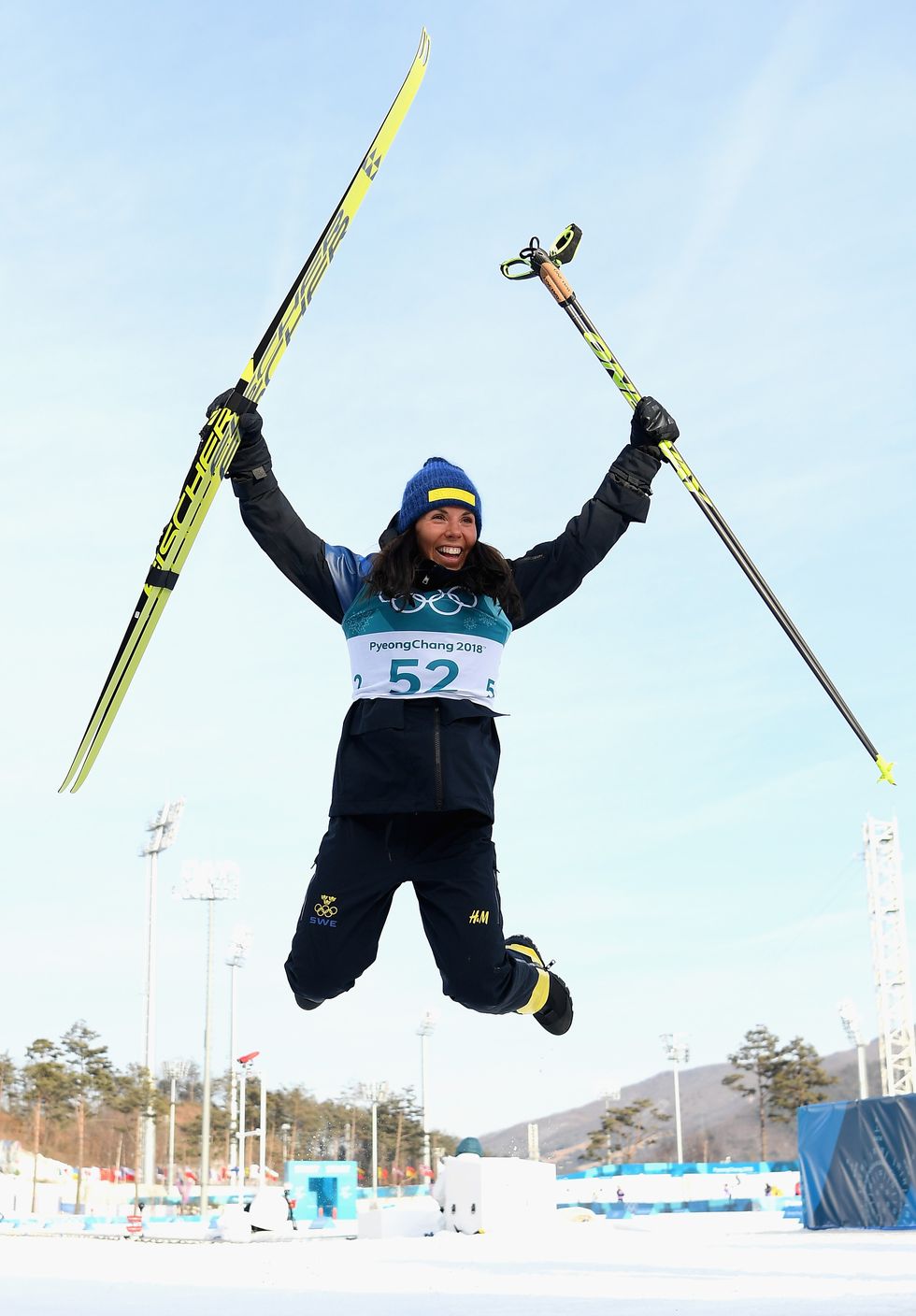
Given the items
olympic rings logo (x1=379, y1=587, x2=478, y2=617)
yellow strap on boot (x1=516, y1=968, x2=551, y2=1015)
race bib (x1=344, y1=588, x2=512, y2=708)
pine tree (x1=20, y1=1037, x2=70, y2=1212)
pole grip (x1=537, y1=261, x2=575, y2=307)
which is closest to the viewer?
race bib (x1=344, y1=588, x2=512, y2=708)

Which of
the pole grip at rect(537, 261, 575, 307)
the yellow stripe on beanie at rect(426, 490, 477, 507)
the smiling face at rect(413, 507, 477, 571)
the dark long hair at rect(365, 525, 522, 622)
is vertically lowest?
→ the dark long hair at rect(365, 525, 522, 622)

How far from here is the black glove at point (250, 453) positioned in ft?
16.5

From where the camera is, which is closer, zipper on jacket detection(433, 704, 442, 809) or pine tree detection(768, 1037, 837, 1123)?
zipper on jacket detection(433, 704, 442, 809)

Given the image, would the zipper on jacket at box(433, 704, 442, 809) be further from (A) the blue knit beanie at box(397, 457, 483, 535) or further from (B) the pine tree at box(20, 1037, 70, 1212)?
(B) the pine tree at box(20, 1037, 70, 1212)

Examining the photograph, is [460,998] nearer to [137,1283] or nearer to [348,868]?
[348,868]

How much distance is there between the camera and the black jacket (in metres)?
4.60

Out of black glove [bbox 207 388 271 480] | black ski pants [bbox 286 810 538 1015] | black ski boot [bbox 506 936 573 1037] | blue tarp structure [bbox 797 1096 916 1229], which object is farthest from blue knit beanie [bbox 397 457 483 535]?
blue tarp structure [bbox 797 1096 916 1229]

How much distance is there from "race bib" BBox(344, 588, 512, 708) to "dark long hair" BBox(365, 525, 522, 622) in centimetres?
5

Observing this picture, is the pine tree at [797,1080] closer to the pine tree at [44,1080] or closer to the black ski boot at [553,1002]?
the pine tree at [44,1080]

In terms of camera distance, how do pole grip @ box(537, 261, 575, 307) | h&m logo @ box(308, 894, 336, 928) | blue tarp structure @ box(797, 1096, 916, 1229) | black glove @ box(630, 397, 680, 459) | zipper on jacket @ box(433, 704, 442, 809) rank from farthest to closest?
blue tarp structure @ box(797, 1096, 916, 1229) < pole grip @ box(537, 261, 575, 307) < black glove @ box(630, 397, 680, 459) < h&m logo @ box(308, 894, 336, 928) < zipper on jacket @ box(433, 704, 442, 809)

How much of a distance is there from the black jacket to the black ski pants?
134 millimetres

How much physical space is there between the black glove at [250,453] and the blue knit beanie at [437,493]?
1.93 feet

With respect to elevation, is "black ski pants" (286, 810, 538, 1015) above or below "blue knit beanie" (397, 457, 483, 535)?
below

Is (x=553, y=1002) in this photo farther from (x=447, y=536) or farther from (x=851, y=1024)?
(x=851, y=1024)
